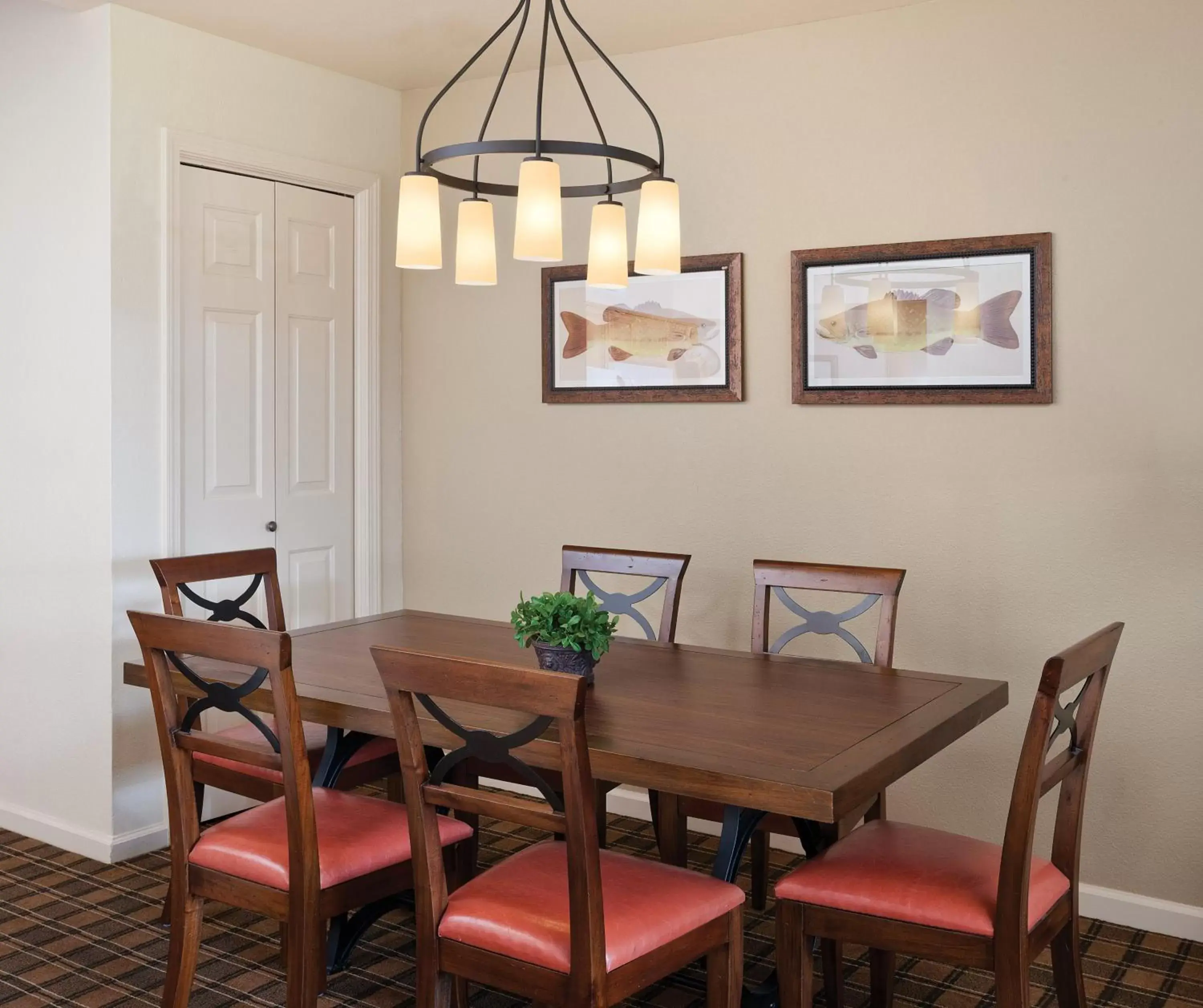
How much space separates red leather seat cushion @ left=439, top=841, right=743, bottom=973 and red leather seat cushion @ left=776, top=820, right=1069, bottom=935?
17 centimetres

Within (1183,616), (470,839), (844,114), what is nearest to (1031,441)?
(1183,616)

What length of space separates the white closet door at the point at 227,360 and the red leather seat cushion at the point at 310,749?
37.3 inches

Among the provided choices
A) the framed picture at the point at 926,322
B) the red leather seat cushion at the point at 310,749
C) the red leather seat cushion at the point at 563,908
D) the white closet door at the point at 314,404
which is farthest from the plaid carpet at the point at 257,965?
the framed picture at the point at 926,322

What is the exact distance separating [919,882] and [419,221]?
1.69 m

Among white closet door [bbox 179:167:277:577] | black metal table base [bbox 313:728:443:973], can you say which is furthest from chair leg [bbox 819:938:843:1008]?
white closet door [bbox 179:167:277:577]

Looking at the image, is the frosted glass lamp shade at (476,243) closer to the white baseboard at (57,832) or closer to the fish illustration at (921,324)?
the fish illustration at (921,324)

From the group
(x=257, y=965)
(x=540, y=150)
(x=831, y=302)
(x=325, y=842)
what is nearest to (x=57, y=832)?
(x=257, y=965)

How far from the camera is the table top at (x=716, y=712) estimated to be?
2.09 meters

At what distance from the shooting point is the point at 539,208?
2.48 meters

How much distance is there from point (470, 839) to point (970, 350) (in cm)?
197

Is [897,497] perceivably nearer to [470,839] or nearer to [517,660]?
[517,660]

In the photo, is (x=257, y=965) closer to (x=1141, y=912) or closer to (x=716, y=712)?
(x=716, y=712)

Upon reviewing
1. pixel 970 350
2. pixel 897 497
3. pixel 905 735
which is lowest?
pixel 905 735

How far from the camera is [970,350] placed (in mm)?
3514
